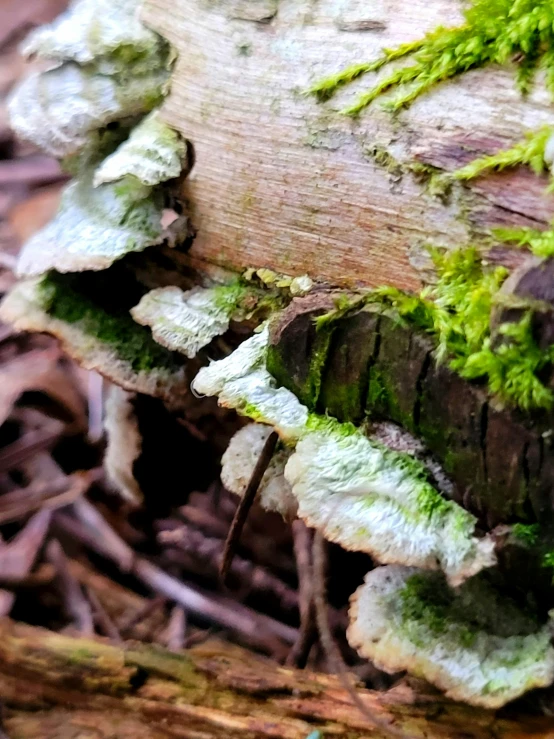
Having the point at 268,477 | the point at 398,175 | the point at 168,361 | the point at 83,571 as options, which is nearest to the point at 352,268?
the point at 398,175

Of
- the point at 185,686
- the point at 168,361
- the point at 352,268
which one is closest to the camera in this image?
the point at 352,268

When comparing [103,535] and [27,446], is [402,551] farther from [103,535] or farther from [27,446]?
[27,446]

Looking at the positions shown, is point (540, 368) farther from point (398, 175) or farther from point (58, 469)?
point (58, 469)

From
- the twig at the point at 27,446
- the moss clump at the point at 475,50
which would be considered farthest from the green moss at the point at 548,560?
the twig at the point at 27,446

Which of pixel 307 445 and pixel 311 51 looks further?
pixel 311 51

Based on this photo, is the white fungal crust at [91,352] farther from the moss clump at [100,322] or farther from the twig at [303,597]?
the twig at [303,597]

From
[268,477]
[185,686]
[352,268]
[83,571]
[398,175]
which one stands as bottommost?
[83,571]
